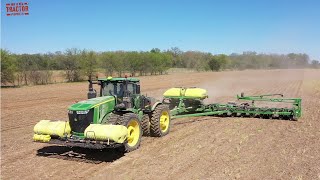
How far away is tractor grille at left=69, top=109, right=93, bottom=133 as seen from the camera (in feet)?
28.8

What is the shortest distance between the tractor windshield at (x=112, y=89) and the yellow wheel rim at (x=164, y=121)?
1824 mm

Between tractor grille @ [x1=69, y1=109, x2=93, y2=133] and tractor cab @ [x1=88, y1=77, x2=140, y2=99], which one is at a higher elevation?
tractor cab @ [x1=88, y1=77, x2=140, y2=99]

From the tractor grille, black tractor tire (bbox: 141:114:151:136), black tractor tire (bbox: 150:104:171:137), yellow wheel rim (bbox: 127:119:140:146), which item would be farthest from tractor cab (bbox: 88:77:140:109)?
the tractor grille

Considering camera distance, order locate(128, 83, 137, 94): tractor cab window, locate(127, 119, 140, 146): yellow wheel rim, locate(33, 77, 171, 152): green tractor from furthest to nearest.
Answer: locate(128, 83, 137, 94): tractor cab window < locate(127, 119, 140, 146): yellow wheel rim < locate(33, 77, 171, 152): green tractor

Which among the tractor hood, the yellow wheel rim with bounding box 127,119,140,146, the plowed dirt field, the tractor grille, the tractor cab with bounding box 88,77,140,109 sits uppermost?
the tractor cab with bounding box 88,77,140,109

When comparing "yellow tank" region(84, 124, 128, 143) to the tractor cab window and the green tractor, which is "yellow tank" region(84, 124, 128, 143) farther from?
the tractor cab window

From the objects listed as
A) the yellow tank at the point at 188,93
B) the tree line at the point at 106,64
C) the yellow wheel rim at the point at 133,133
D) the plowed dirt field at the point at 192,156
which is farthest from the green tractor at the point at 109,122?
the tree line at the point at 106,64

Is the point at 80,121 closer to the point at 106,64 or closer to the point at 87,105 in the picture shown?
the point at 87,105

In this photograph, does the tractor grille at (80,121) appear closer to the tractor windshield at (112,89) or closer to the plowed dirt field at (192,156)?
the plowed dirt field at (192,156)

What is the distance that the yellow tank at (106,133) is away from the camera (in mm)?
8047

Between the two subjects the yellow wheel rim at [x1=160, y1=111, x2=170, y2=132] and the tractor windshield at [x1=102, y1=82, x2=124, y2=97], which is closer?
the tractor windshield at [x1=102, y1=82, x2=124, y2=97]

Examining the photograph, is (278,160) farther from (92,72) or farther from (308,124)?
(92,72)

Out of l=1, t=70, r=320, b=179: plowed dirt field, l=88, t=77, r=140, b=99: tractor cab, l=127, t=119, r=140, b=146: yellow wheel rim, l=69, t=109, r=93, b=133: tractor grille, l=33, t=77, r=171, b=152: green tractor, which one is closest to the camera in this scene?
l=1, t=70, r=320, b=179: plowed dirt field

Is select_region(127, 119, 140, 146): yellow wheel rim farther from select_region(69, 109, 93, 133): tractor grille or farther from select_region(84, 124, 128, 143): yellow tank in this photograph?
select_region(69, 109, 93, 133): tractor grille
